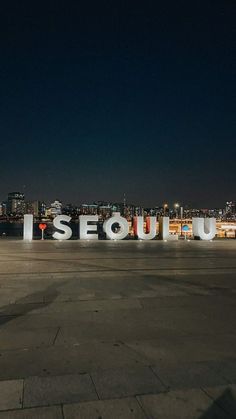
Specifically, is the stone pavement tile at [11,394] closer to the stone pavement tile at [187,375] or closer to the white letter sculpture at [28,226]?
the stone pavement tile at [187,375]

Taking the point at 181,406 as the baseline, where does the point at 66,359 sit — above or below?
above

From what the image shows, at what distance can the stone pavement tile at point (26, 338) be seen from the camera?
6.14 m

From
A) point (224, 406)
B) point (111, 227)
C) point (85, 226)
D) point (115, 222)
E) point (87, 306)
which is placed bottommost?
point (224, 406)

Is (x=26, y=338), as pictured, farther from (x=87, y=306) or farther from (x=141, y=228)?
(x=141, y=228)

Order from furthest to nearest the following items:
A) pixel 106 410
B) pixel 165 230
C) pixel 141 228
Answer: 1. pixel 165 230
2. pixel 141 228
3. pixel 106 410

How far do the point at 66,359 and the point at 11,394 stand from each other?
122cm

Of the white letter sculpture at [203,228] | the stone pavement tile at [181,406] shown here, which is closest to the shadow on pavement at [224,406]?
the stone pavement tile at [181,406]

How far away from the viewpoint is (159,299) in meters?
9.66

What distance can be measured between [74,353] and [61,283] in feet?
20.3

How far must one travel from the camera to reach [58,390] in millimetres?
4562

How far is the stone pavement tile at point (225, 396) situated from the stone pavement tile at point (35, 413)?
6.57 feet

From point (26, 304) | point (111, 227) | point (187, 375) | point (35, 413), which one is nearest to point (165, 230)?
point (111, 227)

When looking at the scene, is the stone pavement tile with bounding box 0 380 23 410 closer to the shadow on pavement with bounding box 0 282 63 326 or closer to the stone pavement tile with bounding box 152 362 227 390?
the stone pavement tile with bounding box 152 362 227 390

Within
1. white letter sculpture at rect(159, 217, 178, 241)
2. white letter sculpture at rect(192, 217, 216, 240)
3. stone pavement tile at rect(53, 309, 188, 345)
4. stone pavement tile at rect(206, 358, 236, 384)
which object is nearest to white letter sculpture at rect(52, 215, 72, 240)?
white letter sculpture at rect(159, 217, 178, 241)
